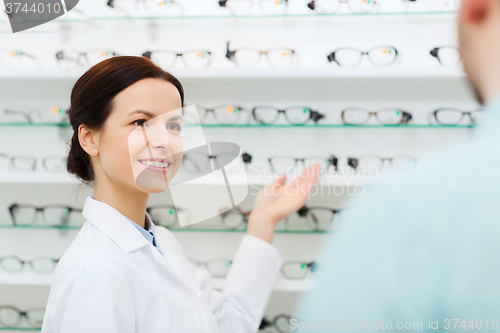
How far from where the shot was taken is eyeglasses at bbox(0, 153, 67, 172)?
3.33 ft

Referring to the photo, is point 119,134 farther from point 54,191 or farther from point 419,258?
point 54,191

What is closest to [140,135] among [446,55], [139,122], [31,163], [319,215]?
[139,122]

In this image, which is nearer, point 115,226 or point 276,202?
point 115,226

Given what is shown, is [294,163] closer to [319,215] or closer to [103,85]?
[319,215]

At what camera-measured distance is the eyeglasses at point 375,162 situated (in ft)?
3.10

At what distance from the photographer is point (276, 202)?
802 mm

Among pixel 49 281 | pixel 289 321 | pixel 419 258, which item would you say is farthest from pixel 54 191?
pixel 419 258

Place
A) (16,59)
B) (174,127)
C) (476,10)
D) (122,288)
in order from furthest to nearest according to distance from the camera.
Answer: (16,59), (174,127), (122,288), (476,10)

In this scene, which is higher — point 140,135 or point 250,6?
point 250,6

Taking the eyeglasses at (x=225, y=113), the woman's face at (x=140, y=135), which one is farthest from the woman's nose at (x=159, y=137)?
the eyeglasses at (x=225, y=113)

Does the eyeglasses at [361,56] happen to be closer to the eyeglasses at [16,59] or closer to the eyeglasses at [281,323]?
the eyeglasses at [281,323]

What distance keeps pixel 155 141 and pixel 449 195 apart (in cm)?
46

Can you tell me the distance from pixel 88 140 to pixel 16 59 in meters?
0.67

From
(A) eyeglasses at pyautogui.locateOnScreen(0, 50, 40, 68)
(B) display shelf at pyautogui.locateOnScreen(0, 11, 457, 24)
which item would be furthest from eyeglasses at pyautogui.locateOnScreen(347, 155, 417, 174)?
(A) eyeglasses at pyautogui.locateOnScreen(0, 50, 40, 68)
